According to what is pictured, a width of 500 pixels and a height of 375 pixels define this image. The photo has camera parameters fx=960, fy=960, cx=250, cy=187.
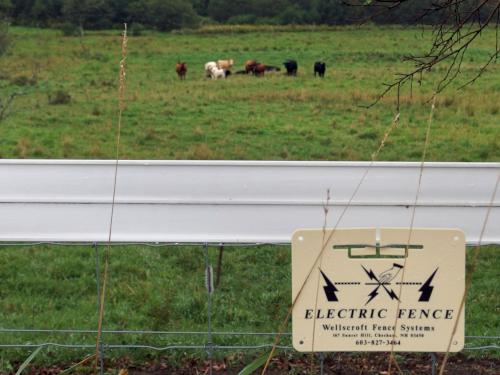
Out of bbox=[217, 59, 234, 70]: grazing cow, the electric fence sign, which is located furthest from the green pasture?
the electric fence sign

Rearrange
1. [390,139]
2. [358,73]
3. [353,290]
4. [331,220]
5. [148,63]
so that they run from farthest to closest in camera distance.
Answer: [148,63] < [358,73] < [390,139] < [331,220] < [353,290]

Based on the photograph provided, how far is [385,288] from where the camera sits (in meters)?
2.61

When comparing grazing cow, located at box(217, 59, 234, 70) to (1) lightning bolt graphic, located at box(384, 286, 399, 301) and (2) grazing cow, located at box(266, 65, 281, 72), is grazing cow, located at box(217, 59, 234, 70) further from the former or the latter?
(1) lightning bolt graphic, located at box(384, 286, 399, 301)

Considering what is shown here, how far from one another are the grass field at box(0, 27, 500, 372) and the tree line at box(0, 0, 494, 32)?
148 centimetres

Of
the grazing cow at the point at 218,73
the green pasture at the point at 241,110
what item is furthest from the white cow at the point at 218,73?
the green pasture at the point at 241,110

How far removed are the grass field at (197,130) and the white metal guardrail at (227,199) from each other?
1.79ft

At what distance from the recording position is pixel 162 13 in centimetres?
3612

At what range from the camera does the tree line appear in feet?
114

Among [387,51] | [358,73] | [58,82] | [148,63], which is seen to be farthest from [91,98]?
[387,51]

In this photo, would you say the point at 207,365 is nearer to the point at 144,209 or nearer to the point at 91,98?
the point at 144,209

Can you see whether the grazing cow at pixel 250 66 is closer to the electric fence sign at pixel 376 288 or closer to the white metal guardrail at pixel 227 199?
the white metal guardrail at pixel 227 199

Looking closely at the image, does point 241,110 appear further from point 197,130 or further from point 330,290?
point 330,290

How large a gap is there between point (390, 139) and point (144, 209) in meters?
7.75

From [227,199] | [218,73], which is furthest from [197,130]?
[218,73]
